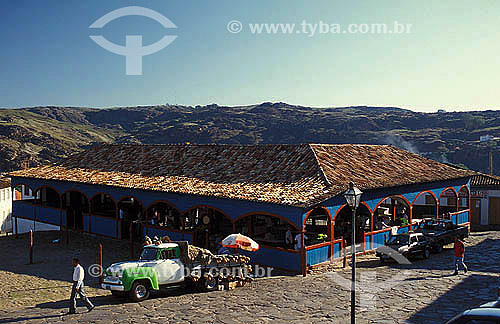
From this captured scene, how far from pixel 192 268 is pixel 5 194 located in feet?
119

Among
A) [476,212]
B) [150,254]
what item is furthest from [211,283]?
[476,212]

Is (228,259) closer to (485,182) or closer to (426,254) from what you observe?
(426,254)

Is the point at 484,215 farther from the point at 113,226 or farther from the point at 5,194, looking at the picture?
the point at 5,194

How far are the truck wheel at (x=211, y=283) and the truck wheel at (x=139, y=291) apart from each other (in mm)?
2184

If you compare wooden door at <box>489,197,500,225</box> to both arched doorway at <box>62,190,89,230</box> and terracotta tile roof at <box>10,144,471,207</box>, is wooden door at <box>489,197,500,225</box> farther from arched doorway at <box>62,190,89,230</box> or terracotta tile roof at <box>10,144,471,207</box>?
arched doorway at <box>62,190,89,230</box>

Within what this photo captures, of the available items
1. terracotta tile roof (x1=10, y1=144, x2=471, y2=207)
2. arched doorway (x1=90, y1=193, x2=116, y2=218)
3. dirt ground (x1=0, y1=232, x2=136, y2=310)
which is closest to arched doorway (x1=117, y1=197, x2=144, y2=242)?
dirt ground (x1=0, y1=232, x2=136, y2=310)

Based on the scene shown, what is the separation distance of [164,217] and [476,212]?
23.9 meters

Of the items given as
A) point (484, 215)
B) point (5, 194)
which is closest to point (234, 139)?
point (5, 194)

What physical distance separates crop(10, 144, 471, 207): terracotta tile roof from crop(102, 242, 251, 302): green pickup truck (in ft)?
11.8

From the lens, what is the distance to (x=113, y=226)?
89.5ft

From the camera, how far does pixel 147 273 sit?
15531 mm

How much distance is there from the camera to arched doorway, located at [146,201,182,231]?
89.0ft

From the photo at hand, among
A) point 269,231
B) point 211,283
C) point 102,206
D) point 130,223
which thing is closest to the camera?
point 211,283

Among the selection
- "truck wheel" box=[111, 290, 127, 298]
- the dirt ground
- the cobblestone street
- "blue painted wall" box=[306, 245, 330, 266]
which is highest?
"blue painted wall" box=[306, 245, 330, 266]
